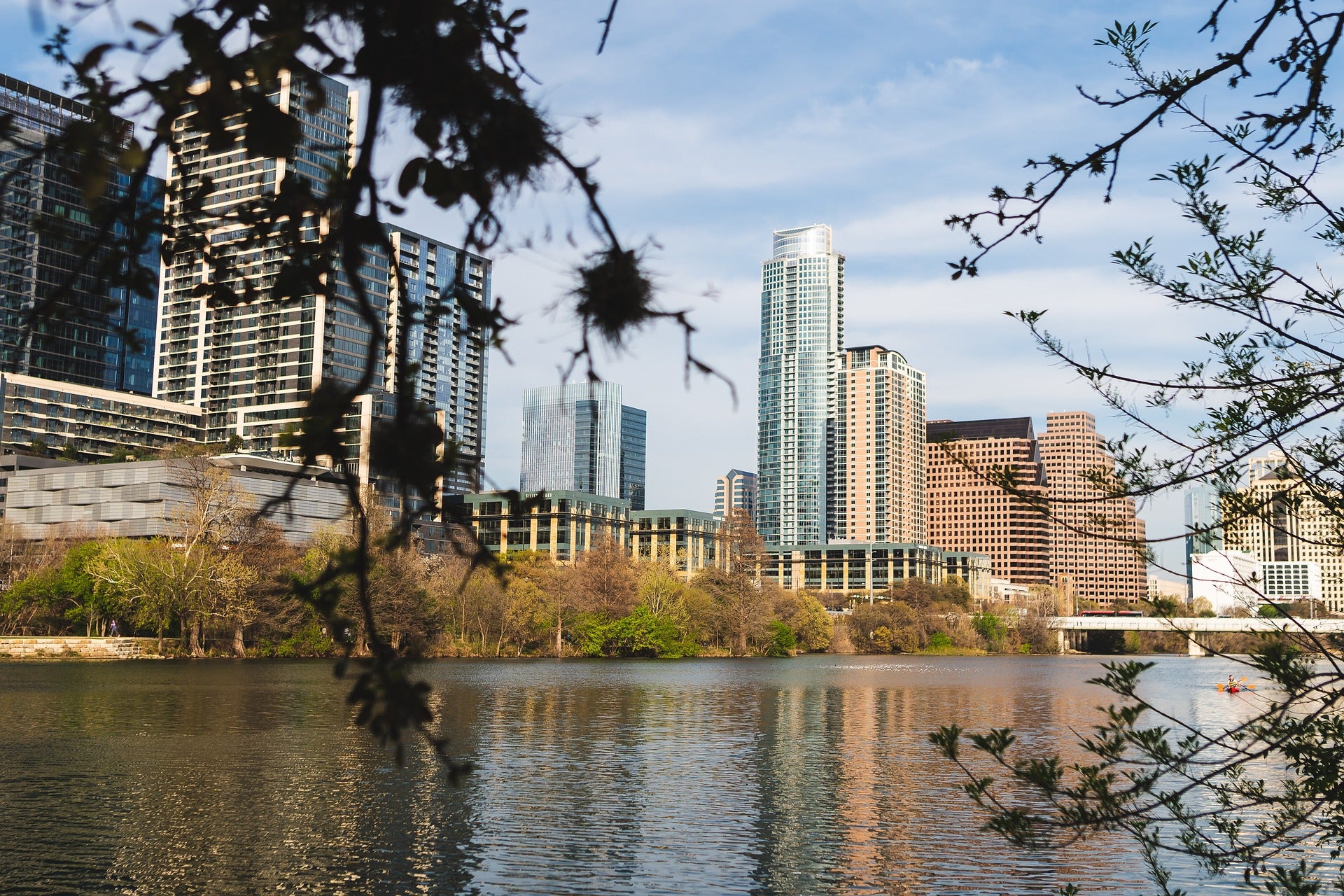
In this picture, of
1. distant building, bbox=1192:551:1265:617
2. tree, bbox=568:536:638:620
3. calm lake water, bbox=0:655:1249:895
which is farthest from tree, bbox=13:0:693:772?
tree, bbox=568:536:638:620

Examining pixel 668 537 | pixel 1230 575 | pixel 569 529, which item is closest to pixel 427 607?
pixel 1230 575

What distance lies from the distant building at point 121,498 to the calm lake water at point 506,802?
48.6m

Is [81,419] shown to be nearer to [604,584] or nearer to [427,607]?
[604,584]

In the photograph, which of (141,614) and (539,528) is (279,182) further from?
(539,528)

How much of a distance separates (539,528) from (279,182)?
163m

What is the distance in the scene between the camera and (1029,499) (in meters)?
7.81

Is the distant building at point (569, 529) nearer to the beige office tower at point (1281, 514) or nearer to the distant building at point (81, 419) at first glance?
the distant building at point (81, 419)

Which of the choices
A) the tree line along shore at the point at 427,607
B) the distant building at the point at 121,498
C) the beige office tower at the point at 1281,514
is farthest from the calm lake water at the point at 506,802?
the distant building at the point at 121,498

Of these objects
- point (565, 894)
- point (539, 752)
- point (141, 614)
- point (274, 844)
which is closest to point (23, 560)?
point (141, 614)

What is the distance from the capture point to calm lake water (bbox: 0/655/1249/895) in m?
17.5

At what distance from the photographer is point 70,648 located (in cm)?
7138

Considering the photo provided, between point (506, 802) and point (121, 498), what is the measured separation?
282 ft

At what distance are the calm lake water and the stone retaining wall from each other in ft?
87.9

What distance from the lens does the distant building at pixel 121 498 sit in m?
93.1
